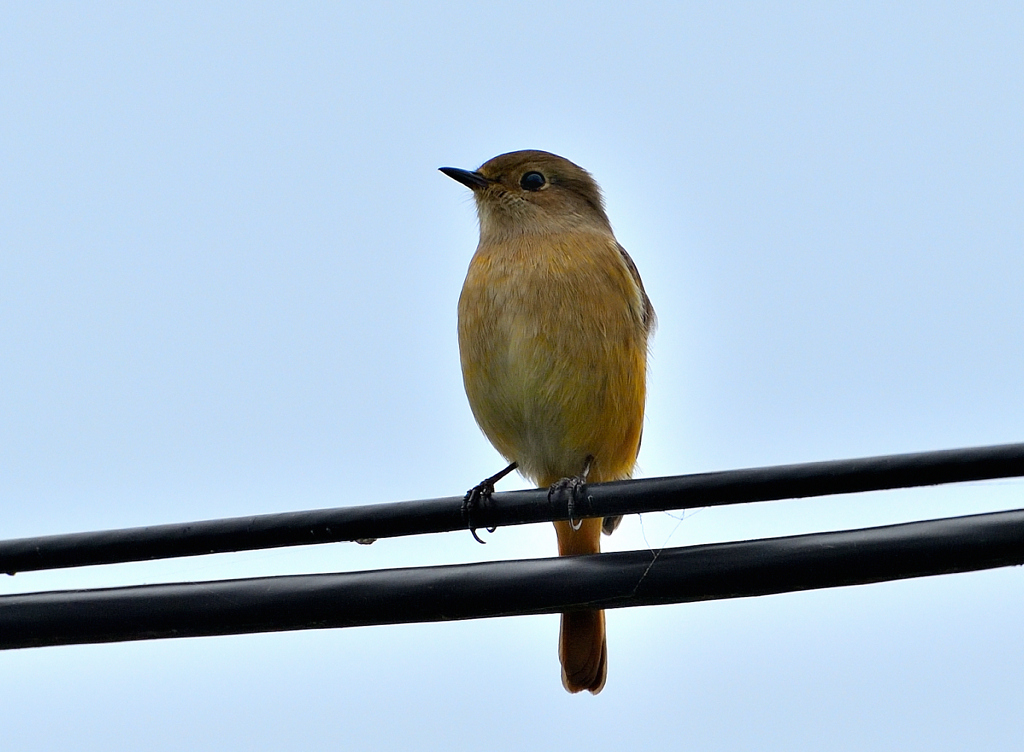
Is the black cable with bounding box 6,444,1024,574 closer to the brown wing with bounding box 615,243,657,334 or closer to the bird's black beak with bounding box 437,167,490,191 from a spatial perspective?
the brown wing with bounding box 615,243,657,334

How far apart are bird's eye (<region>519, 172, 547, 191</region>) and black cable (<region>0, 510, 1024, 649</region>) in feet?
12.8

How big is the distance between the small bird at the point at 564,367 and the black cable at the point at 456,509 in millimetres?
1902

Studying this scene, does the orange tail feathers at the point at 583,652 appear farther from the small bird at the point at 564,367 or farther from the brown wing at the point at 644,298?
the brown wing at the point at 644,298

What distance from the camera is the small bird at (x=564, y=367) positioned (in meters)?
5.59

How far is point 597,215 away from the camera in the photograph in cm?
692

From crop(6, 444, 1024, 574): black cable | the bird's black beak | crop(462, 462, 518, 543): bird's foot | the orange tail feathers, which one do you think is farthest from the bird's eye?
crop(6, 444, 1024, 574): black cable

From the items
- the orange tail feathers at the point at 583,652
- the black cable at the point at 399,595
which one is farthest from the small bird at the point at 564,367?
the black cable at the point at 399,595

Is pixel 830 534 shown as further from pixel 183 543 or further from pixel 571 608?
pixel 183 543

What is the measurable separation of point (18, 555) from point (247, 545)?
2.05 ft

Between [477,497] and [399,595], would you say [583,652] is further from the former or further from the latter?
[399,595]

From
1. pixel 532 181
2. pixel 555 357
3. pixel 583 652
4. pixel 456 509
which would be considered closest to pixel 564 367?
pixel 555 357

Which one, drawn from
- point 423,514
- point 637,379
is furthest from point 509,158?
point 423,514

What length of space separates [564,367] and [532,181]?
5.59 feet

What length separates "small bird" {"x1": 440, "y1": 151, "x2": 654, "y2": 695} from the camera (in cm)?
559
